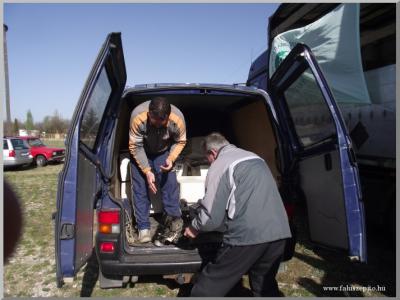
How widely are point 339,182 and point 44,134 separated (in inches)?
1934

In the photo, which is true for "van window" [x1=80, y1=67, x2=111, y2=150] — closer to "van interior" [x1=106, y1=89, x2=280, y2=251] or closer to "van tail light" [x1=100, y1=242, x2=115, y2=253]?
"van interior" [x1=106, y1=89, x2=280, y2=251]

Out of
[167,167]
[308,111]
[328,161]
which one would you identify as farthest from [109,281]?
[308,111]

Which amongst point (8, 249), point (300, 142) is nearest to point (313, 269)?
point (300, 142)

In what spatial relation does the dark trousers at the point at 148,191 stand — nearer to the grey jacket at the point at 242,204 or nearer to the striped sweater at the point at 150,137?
the striped sweater at the point at 150,137

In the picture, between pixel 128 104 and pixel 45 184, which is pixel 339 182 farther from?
pixel 45 184

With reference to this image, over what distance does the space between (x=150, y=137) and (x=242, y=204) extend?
1.68 meters

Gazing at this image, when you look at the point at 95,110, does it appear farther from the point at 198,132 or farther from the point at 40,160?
the point at 40,160

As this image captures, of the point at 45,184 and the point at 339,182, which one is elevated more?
the point at 339,182

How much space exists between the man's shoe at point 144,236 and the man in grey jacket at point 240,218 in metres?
1.13

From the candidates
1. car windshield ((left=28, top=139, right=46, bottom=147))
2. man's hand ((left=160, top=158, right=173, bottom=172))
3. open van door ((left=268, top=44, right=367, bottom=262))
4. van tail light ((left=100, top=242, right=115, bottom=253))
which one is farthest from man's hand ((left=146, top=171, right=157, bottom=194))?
car windshield ((left=28, top=139, right=46, bottom=147))

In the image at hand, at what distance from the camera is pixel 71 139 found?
8.90 ft

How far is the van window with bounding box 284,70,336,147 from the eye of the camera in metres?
3.23

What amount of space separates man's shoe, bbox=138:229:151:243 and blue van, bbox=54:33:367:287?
0.14 metres

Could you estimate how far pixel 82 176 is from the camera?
2.88 m
